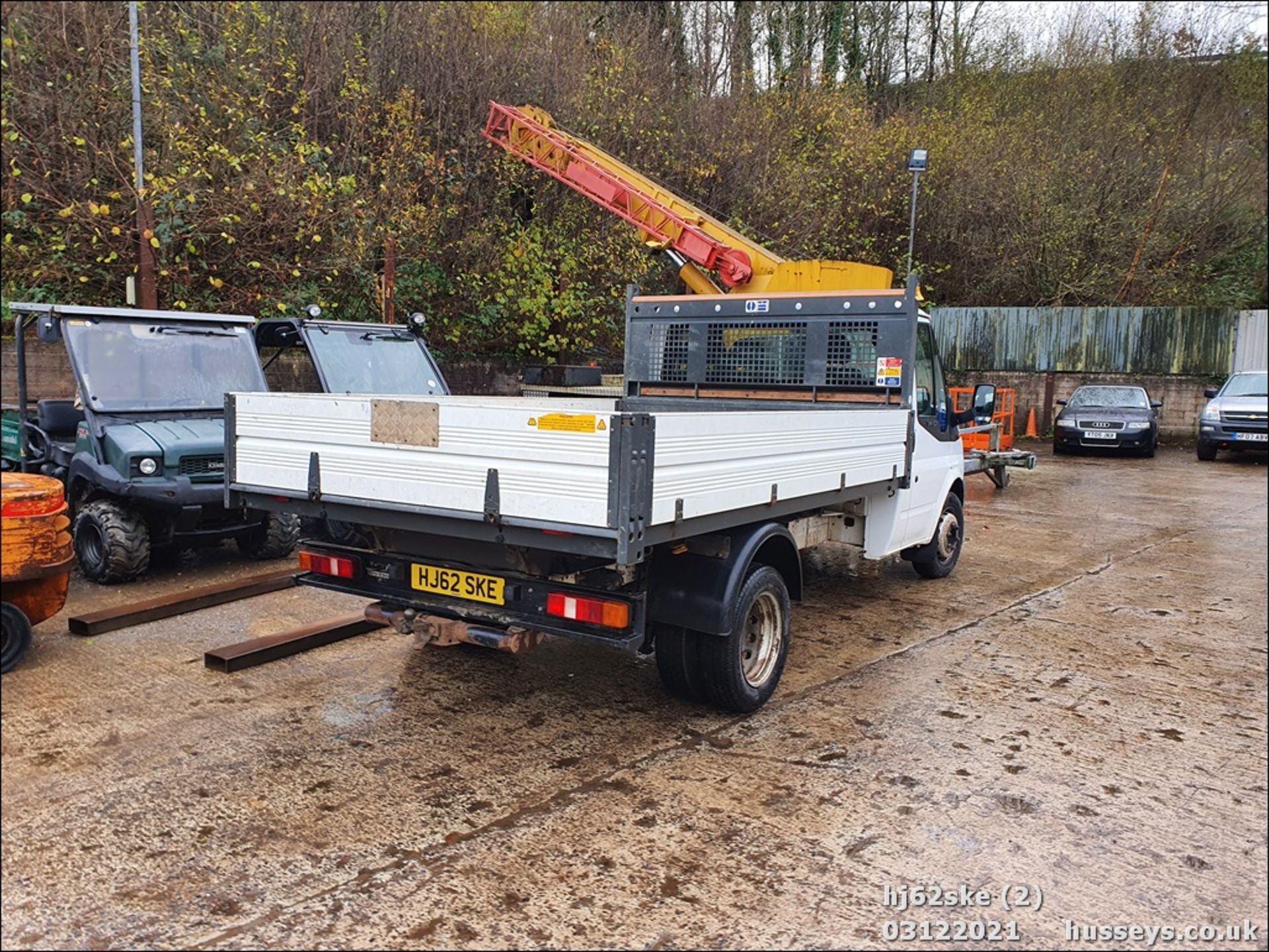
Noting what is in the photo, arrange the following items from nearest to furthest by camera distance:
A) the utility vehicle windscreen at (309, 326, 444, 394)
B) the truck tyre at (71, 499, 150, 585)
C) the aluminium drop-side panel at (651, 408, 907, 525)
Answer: the aluminium drop-side panel at (651, 408, 907, 525), the truck tyre at (71, 499, 150, 585), the utility vehicle windscreen at (309, 326, 444, 394)

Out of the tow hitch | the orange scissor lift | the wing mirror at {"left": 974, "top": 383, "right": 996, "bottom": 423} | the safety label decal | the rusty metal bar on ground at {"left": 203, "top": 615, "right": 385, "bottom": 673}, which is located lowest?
the rusty metal bar on ground at {"left": 203, "top": 615, "right": 385, "bottom": 673}

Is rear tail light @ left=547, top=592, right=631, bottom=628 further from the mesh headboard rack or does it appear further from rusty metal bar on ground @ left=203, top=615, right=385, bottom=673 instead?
the mesh headboard rack

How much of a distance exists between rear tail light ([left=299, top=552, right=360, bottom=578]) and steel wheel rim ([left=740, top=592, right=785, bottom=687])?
6.54 feet

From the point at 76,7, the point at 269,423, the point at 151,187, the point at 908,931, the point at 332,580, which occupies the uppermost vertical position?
the point at 76,7

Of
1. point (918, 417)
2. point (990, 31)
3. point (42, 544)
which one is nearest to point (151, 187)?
point (42, 544)

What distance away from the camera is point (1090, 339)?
2111 cm

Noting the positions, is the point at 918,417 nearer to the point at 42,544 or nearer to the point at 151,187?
the point at 42,544

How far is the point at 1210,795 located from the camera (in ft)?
12.7

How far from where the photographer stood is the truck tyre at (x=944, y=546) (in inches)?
301

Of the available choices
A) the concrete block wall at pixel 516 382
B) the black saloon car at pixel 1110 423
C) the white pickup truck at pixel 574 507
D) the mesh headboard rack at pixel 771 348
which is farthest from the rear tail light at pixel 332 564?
the black saloon car at pixel 1110 423

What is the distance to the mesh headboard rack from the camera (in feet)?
20.7

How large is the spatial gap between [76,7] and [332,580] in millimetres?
10100

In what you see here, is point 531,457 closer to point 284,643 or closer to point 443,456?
point 443,456

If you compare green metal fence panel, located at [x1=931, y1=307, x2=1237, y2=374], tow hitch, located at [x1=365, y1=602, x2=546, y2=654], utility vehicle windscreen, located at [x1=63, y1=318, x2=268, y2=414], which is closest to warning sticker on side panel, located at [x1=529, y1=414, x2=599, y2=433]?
tow hitch, located at [x1=365, y1=602, x2=546, y2=654]
